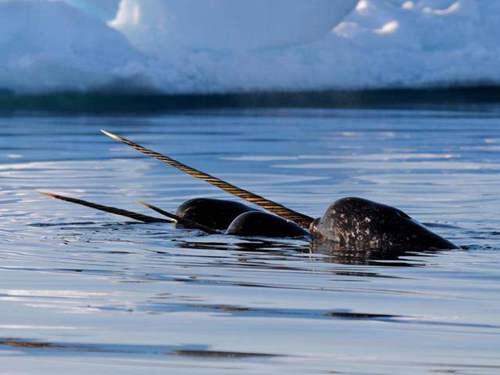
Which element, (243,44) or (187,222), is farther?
(243,44)

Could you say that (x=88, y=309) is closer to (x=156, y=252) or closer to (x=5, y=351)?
(x=5, y=351)

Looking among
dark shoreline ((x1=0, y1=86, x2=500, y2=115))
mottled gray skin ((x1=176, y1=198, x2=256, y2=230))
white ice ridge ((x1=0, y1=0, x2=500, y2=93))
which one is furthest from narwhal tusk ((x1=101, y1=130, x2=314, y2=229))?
dark shoreline ((x1=0, y1=86, x2=500, y2=115))

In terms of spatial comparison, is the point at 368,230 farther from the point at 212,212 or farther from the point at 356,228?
the point at 212,212

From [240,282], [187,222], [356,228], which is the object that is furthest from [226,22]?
[240,282]

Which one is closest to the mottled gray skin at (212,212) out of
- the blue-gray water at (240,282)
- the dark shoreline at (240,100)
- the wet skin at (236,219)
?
the wet skin at (236,219)

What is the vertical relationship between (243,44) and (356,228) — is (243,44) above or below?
above

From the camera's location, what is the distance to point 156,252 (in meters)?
7.07

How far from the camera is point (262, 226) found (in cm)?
800

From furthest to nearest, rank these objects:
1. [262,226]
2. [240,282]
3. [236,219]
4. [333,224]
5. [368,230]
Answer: [236,219]
[262,226]
[333,224]
[368,230]
[240,282]

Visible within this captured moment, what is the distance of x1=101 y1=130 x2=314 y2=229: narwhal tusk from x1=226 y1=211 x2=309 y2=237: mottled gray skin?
66mm

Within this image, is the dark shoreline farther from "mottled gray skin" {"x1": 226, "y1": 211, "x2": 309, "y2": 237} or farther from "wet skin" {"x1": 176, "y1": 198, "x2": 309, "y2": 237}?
"mottled gray skin" {"x1": 226, "y1": 211, "x2": 309, "y2": 237}

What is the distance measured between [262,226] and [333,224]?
1.59ft

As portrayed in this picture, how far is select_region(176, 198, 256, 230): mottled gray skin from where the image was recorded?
28.2 feet

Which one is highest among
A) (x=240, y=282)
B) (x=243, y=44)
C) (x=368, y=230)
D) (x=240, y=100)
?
(x=243, y=44)
